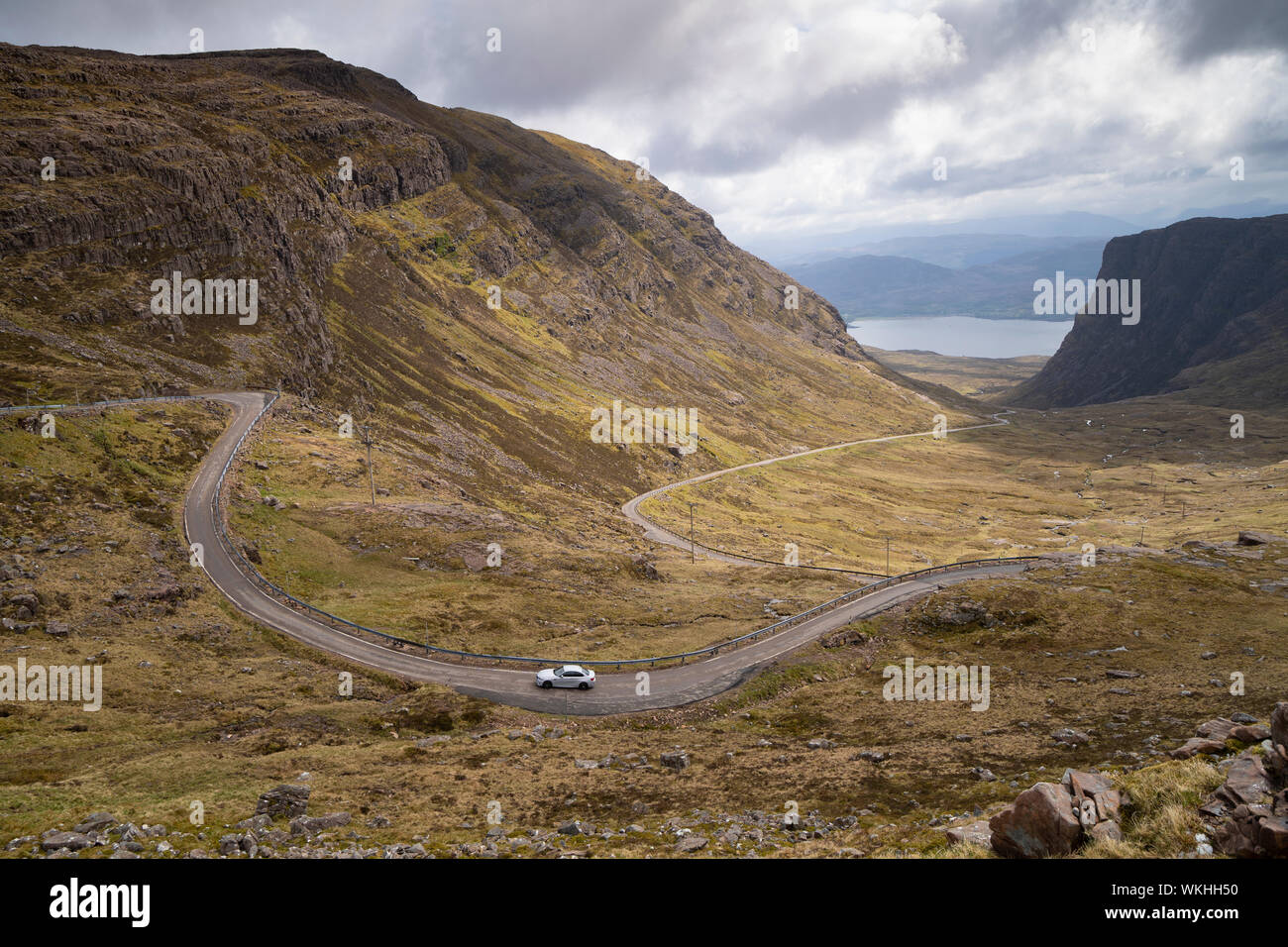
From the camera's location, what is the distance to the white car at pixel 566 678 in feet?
159

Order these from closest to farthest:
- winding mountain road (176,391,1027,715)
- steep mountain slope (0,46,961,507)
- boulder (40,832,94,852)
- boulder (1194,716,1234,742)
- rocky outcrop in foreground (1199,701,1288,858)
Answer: rocky outcrop in foreground (1199,701,1288,858)
boulder (40,832,94,852)
boulder (1194,716,1234,742)
winding mountain road (176,391,1027,715)
steep mountain slope (0,46,961,507)

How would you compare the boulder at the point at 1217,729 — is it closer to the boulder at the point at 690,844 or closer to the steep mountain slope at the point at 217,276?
the boulder at the point at 690,844

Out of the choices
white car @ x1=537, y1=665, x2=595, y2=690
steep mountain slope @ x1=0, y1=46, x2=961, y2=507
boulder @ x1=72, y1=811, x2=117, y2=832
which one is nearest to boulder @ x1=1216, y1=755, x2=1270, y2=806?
boulder @ x1=72, y1=811, x2=117, y2=832

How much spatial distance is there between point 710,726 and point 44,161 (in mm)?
143913

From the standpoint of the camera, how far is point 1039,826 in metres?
18.9

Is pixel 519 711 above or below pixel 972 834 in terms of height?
below

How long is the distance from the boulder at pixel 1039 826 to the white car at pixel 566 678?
3269 centimetres

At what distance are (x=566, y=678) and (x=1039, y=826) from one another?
3465 centimetres

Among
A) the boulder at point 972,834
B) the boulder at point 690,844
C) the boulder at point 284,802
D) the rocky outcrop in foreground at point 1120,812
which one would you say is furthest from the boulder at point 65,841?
the rocky outcrop in foreground at point 1120,812

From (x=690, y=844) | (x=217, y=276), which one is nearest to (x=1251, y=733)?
(x=690, y=844)

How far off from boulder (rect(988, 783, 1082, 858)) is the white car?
107 feet

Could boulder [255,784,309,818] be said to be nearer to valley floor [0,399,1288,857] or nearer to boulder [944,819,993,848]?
A: valley floor [0,399,1288,857]

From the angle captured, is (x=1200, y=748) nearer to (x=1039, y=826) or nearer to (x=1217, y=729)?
(x=1217, y=729)

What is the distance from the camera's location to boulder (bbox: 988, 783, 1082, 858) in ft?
60.9
